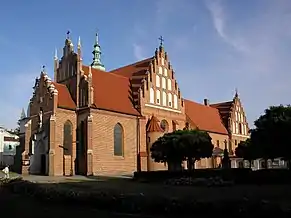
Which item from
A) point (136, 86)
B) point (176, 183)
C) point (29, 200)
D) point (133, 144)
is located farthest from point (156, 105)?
point (29, 200)

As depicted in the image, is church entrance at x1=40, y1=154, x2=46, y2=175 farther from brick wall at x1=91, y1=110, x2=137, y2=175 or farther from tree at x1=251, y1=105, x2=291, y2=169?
tree at x1=251, y1=105, x2=291, y2=169

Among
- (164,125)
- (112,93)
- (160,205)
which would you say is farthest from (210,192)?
(164,125)

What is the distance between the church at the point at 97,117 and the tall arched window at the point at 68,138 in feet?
0.40

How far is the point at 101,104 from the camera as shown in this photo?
46281mm

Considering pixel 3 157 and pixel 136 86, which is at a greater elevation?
pixel 136 86

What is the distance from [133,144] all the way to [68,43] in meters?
16.3

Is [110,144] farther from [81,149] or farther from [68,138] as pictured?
[68,138]

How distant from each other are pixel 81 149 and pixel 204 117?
30.5 metres

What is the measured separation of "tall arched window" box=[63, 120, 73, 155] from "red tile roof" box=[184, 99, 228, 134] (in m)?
24.3

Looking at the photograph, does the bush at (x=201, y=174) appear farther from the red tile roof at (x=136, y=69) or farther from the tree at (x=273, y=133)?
the red tile roof at (x=136, y=69)

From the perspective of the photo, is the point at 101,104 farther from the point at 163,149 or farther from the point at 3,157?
the point at 3,157

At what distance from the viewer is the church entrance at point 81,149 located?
4394cm

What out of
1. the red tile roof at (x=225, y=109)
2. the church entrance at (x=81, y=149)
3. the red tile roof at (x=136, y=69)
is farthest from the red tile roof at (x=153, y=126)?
the red tile roof at (x=225, y=109)

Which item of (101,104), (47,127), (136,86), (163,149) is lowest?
(163,149)
